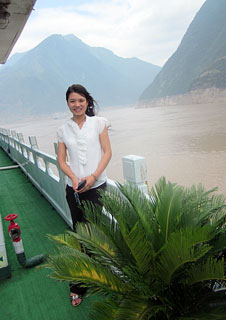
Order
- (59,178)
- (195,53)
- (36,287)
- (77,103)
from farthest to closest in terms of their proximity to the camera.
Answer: (195,53) < (59,178) < (36,287) < (77,103)

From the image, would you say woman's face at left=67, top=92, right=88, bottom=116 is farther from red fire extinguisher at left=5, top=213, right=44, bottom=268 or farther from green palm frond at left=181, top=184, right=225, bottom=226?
red fire extinguisher at left=5, top=213, right=44, bottom=268

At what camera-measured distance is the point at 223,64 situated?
7319cm

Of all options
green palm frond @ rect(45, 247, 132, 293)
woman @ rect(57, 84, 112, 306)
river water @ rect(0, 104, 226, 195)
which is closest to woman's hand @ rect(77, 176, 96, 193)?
woman @ rect(57, 84, 112, 306)

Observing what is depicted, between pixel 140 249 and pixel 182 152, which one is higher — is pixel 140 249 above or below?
above

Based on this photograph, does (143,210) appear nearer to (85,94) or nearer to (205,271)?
(205,271)

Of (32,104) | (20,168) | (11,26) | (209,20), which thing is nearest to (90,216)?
(11,26)

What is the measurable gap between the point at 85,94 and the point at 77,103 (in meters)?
0.08

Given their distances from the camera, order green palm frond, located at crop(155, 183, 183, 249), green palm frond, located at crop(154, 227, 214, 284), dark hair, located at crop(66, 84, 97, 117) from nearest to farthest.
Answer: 1. green palm frond, located at crop(154, 227, 214, 284)
2. green palm frond, located at crop(155, 183, 183, 249)
3. dark hair, located at crop(66, 84, 97, 117)

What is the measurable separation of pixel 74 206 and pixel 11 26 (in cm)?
279

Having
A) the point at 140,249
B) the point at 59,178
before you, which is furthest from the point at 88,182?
the point at 59,178

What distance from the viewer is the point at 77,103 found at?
6.18 feet

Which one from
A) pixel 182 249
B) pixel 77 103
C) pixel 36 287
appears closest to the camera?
pixel 182 249

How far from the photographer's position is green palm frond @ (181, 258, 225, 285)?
3.94 ft

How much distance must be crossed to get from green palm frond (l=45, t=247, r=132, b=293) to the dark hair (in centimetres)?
100
